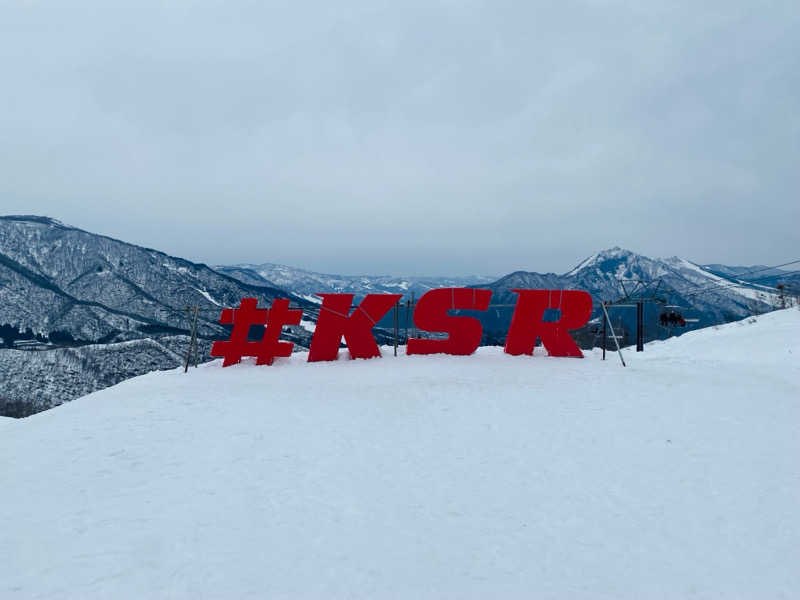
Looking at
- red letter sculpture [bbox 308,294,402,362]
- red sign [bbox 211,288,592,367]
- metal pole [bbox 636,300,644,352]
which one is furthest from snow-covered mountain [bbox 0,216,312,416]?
metal pole [bbox 636,300,644,352]

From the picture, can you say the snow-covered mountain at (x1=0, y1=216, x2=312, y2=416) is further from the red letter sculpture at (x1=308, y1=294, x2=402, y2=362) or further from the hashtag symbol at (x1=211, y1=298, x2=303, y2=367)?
the red letter sculpture at (x1=308, y1=294, x2=402, y2=362)

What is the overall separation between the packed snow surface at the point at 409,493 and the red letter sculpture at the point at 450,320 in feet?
15.3

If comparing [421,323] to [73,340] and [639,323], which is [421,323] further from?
[73,340]

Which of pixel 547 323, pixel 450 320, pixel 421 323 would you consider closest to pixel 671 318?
pixel 547 323

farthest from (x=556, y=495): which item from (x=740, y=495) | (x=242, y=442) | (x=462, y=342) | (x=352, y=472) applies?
(x=462, y=342)

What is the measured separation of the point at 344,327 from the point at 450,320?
14.9ft

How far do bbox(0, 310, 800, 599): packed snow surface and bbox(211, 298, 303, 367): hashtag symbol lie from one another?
4085 millimetres

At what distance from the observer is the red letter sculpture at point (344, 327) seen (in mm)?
18703

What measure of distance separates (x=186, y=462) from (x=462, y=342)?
12283mm

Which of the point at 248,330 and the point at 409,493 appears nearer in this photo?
the point at 409,493

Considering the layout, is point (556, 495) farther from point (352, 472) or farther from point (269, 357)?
point (269, 357)

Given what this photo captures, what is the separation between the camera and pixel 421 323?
19.1 metres

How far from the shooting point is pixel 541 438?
1065cm

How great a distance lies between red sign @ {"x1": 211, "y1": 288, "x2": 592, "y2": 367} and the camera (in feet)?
60.8
